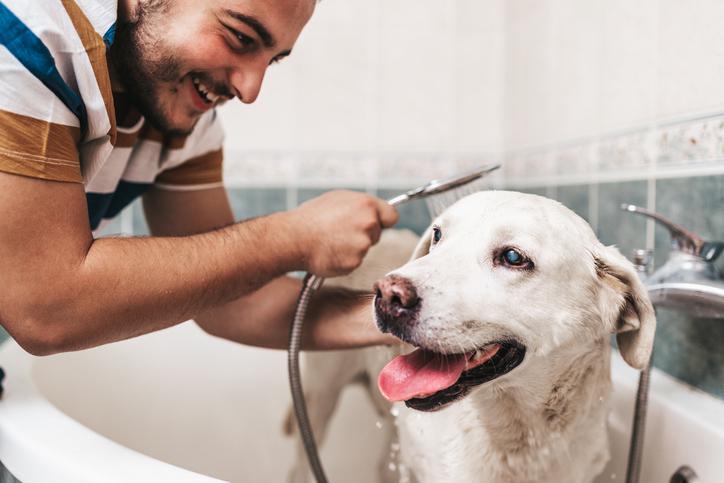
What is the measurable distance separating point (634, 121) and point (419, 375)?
859 millimetres

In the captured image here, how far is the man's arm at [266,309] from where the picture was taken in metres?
1.12

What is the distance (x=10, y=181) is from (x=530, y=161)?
4.97 ft

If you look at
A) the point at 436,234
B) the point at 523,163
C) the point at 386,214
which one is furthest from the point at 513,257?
the point at 523,163

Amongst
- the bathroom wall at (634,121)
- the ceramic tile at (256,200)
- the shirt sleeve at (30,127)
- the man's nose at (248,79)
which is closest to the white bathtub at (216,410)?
the bathroom wall at (634,121)

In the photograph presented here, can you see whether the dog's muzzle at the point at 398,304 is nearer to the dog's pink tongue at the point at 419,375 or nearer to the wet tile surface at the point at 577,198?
the dog's pink tongue at the point at 419,375

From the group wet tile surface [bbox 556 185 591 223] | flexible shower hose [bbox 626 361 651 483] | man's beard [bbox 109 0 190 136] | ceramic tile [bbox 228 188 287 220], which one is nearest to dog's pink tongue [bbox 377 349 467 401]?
flexible shower hose [bbox 626 361 651 483]

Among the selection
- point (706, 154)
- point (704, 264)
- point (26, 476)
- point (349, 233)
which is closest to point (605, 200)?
point (706, 154)

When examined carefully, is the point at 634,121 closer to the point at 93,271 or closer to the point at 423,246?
the point at 423,246

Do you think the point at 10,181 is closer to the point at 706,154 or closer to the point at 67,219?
the point at 67,219

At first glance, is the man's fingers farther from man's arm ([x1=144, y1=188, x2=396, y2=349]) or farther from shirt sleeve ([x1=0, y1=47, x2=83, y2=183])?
shirt sleeve ([x1=0, y1=47, x2=83, y2=183])

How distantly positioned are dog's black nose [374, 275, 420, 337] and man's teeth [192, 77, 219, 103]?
514mm

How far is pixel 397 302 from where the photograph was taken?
746mm

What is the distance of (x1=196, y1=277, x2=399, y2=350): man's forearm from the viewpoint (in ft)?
3.70

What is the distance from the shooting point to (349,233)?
3.15 feet
